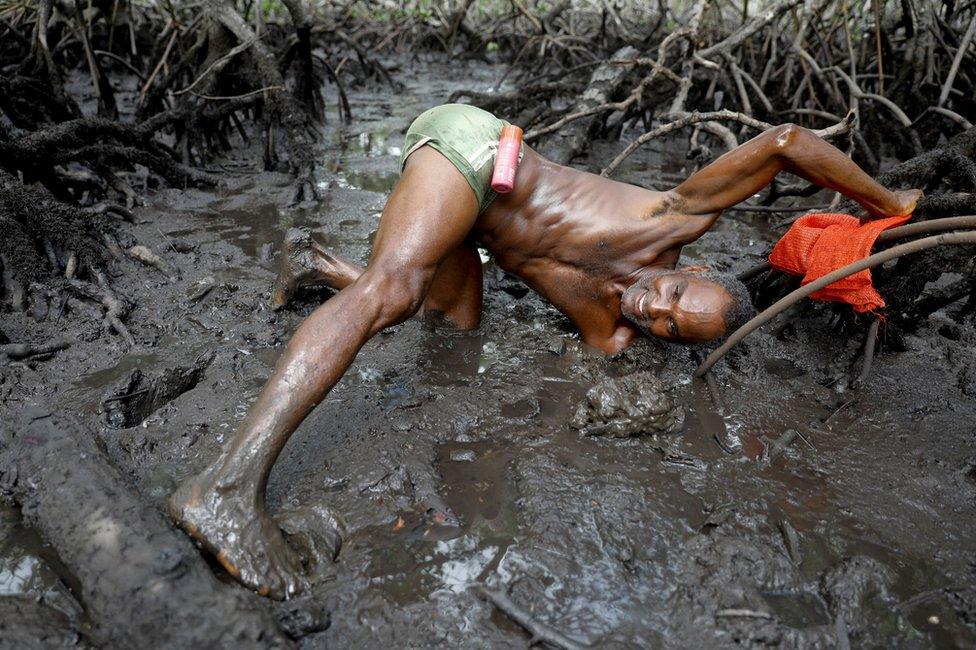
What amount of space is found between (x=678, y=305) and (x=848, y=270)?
596mm

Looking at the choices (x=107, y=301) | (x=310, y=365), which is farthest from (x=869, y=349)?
(x=107, y=301)

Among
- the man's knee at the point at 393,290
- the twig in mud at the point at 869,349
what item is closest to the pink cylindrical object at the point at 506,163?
the man's knee at the point at 393,290

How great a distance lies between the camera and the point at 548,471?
85.1 inches

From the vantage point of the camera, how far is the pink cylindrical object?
95.0 inches

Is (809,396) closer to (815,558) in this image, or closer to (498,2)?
(815,558)

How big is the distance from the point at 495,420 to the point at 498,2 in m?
13.8

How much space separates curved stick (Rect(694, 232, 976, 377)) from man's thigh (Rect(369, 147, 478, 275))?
111 centimetres

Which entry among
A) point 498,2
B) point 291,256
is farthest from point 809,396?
point 498,2

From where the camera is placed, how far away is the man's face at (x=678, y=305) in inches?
96.4

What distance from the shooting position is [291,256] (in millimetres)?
2949

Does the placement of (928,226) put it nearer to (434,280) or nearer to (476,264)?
(476,264)

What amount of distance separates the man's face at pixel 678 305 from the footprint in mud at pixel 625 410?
0.26 m

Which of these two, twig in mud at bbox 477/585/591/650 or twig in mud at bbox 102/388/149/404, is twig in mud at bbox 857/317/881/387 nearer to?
twig in mud at bbox 477/585/591/650

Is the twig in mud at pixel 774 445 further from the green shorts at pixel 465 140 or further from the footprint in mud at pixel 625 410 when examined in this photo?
the green shorts at pixel 465 140
